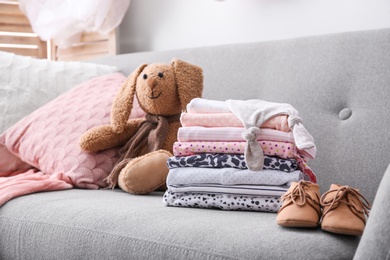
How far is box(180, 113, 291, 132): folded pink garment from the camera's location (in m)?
1.28

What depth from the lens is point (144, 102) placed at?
66.3 inches

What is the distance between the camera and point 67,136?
1.80 meters

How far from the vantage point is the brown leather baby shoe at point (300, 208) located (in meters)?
1.05

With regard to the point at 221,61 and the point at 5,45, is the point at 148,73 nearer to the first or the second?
the point at 221,61

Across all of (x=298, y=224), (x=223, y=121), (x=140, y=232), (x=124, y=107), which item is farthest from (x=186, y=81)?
(x=298, y=224)

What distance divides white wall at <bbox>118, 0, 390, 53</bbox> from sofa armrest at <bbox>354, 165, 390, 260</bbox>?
1.04m

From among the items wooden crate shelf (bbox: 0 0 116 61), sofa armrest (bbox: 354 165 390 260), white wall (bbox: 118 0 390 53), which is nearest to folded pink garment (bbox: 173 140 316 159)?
sofa armrest (bbox: 354 165 390 260)

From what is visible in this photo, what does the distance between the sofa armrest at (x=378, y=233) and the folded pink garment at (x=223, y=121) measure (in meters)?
0.39

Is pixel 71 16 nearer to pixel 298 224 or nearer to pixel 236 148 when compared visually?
pixel 236 148

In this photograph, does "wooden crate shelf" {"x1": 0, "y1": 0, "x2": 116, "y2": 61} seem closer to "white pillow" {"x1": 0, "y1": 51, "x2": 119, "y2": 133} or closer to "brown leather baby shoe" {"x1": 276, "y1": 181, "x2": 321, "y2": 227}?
"white pillow" {"x1": 0, "y1": 51, "x2": 119, "y2": 133}

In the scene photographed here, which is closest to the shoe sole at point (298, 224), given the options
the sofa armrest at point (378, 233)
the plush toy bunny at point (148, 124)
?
the sofa armrest at point (378, 233)

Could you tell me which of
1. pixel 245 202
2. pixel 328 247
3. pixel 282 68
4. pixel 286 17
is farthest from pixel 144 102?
pixel 328 247

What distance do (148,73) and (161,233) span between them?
0.64 meters

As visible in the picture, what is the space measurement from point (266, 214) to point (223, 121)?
23 centimetres
